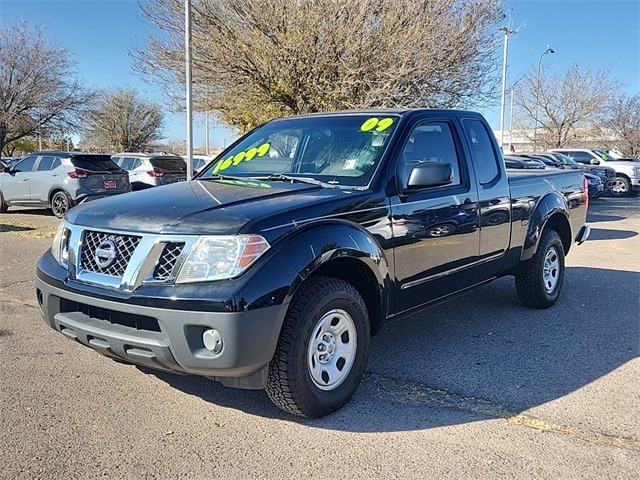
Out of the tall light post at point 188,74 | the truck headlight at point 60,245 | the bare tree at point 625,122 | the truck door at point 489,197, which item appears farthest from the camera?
the bare tree at point 625,122

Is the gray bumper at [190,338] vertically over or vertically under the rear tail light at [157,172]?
under

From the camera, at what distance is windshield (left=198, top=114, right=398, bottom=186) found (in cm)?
417

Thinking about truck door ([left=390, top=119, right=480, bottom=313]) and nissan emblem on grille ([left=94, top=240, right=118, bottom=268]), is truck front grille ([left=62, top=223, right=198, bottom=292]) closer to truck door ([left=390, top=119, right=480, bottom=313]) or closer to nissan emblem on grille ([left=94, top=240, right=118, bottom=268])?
nissan emblem on grille ([left=94, top=240, right=118, bottom=268])

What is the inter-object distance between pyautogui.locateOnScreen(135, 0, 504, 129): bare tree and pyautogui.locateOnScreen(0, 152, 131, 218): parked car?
3.02 m

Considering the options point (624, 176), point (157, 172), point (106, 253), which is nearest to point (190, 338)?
point (106, 253)

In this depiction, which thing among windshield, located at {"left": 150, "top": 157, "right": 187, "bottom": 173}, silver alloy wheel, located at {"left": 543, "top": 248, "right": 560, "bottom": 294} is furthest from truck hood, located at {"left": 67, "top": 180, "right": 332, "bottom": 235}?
windshield, located at {"left": 150, "top": 157, "right": 187, "bottom": 173}

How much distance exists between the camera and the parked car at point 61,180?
1373 centimetres

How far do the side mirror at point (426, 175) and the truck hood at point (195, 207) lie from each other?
54 centimetres

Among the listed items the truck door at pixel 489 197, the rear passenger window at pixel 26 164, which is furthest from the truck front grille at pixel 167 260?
the rear passenger window at pixel 26 164

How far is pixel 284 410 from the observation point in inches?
137

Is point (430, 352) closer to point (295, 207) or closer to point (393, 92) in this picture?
point (295, 207)

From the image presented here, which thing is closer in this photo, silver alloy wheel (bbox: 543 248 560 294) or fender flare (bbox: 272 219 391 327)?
fender flare (bbox: 272 219 391 327)

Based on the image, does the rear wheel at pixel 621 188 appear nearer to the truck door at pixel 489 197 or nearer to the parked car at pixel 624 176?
Answer: the parked car at pixel 624 176

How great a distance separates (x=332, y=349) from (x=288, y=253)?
72 centimetres
